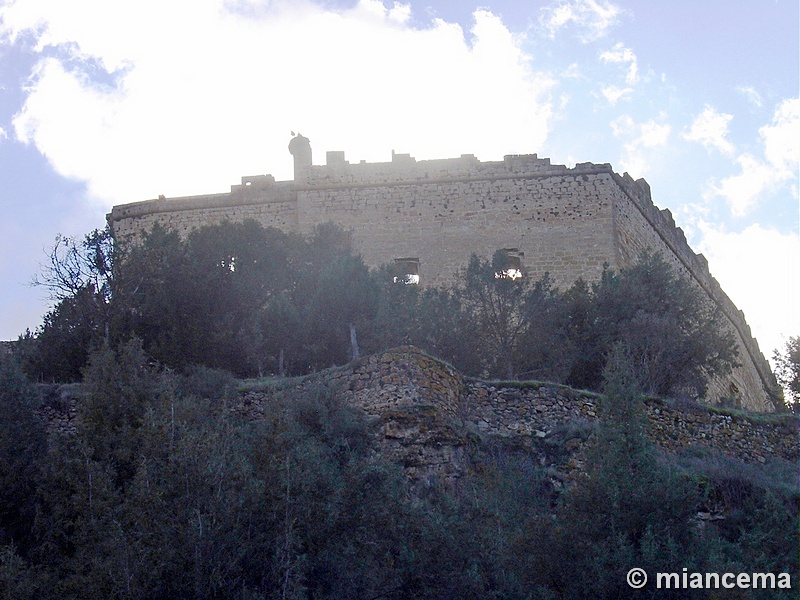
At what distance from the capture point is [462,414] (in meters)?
13.8

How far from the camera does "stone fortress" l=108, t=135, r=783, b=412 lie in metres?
23.1

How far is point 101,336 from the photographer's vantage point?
51.8ft

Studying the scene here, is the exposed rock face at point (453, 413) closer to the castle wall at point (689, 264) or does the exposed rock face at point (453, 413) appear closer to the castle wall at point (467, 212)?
the castle wall at point (689, 264)

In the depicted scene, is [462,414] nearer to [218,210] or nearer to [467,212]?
[467,212]

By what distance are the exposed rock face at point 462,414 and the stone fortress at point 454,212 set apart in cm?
755

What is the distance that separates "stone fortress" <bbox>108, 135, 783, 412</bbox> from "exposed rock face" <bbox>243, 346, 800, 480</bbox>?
7.55 meters

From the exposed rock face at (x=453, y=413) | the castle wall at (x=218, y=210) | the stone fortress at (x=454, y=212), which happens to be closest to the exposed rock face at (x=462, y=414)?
the exposed rock face at (x=453, y=413)

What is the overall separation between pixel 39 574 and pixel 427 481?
4.79 m

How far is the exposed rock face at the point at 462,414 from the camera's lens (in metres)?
12.8

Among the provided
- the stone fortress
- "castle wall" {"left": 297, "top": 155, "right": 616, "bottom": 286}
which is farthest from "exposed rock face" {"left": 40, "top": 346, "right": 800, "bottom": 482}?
"castle wall" {"left": 297, "top": 155, "right": 616, "bottom": 286}

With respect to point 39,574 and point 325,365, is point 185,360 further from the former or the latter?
point 39,574

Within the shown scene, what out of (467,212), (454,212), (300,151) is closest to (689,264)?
(467,212)

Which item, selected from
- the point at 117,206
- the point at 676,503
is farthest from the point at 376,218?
the point at 676,503

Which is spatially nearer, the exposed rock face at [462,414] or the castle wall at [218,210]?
the exposed rock face at [462,414]
